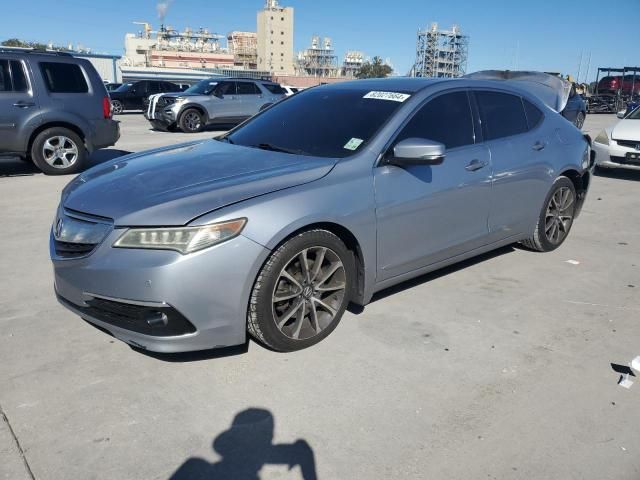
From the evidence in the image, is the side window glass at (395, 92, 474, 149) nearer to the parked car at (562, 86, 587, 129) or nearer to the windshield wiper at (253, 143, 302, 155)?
the windshield wiper at (253, 143, 302, 155)

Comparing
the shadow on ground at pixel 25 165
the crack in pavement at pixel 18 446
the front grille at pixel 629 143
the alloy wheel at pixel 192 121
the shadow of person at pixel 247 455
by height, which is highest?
the front grille at pixel 629 143

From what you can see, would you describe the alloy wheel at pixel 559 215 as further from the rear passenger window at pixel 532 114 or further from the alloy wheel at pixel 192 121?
the alloy wheel at pixel 192 121

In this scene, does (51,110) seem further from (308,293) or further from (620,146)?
(620,146)

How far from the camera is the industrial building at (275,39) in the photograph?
472 ft

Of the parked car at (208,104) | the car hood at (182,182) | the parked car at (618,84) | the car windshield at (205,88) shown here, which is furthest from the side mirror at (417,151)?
the parked car at (618,84)

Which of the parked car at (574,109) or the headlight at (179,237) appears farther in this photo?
the parked car at (574,109)

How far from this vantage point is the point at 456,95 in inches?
161

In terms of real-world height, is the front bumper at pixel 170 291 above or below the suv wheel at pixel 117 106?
above

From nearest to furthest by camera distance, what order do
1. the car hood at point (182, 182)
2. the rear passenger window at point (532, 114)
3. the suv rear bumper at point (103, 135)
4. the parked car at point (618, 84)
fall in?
the car hood at point (182, 182) → the rear passenger window at point (532, 114) → the suv rear bumper at point (103, 135) → the parked car at point (618, 84)

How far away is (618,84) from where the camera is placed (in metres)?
31.6

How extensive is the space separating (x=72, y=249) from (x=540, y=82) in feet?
36.7

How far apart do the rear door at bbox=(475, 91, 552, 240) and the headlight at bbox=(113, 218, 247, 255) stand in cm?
237

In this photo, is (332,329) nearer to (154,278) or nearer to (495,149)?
(154,278)

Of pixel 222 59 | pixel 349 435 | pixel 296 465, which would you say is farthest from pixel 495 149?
pixel 222 59
